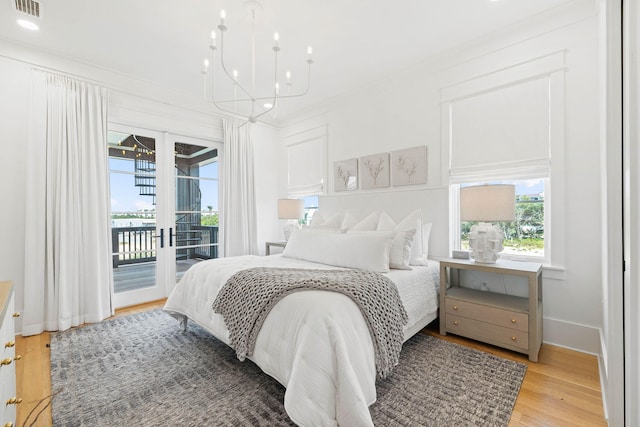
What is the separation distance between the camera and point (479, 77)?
287 centimetres

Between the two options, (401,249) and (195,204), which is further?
(195,204)

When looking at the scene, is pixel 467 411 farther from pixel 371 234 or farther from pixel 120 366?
pixel 120 366

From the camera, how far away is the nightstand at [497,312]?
2.17 meters

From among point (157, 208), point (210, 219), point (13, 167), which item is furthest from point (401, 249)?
point (13, 167)

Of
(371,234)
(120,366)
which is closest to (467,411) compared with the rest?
(371,234)

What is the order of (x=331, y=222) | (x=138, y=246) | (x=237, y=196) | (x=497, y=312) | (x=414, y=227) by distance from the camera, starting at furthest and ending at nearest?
1. (x=237, y=196)
2. (x=138, y=246)
3. (x=331, y=222)
4. (x=414, y=227)
5. (x=497, y=312)

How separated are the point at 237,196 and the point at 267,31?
2.35 meters

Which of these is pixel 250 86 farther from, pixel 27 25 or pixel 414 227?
pixel 414 227

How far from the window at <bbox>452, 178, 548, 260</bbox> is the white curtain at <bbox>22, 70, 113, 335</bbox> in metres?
4.12

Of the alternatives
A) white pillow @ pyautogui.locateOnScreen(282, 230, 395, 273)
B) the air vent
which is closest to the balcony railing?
white pillow @ pyautogui.locateOnScreen(282, 230, 395, 273)

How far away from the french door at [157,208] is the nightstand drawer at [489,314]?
3.35 m

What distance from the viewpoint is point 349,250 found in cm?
256

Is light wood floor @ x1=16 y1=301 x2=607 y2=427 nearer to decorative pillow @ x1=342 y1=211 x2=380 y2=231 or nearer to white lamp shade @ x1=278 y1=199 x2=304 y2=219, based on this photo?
decorative pillow @ x1=342 y1=211 x2=380 y2=231

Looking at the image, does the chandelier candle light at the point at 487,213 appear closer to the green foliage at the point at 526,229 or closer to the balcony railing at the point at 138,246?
the green foliage at the point at 526,229
